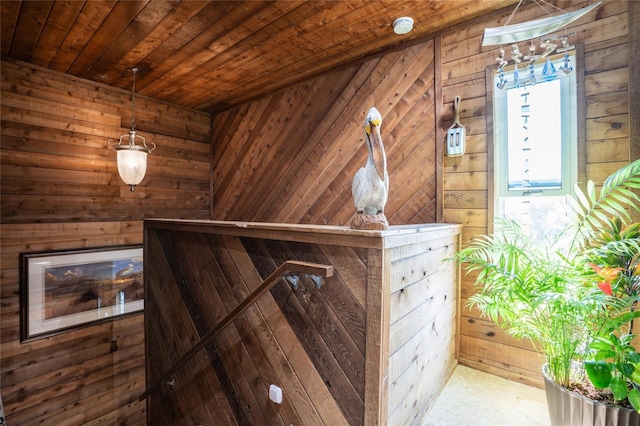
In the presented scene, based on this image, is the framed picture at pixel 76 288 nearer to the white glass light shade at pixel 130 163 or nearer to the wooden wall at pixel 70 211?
the wooden wall at pixel 70 211

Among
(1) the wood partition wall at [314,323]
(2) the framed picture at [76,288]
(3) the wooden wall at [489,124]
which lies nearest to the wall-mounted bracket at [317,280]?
(1) the wood partition wall at [314,323]

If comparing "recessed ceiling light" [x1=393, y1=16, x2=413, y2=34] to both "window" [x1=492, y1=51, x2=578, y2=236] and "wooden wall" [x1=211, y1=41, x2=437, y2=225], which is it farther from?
"window" [x1=492, y1=51, x2=578, y2=236]

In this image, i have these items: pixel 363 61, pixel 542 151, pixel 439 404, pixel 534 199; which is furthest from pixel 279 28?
pixel 439 404

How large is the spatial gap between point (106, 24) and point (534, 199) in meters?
3.30

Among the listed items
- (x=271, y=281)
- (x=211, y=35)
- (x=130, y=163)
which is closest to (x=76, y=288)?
(x=130, y=163)

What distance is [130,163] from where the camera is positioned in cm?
290

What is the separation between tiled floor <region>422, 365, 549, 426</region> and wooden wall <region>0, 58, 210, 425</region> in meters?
3.34

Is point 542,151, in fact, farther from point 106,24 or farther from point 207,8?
point 106,24

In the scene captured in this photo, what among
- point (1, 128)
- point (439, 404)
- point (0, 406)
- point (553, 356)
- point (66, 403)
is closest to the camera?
point (553, 356)

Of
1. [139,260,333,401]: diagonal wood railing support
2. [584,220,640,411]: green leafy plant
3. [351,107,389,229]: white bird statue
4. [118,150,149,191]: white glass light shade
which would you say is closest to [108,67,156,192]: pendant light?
[118,150,149,191]: white glass light shade

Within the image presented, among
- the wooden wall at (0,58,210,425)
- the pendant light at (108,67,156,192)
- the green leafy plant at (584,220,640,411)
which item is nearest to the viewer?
the green leafy plant at (584,220,640,411)

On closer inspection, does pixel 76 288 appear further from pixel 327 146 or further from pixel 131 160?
pixel 327 146

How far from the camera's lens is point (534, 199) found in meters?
2.02

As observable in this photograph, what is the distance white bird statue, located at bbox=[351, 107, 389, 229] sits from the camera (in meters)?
1.38
